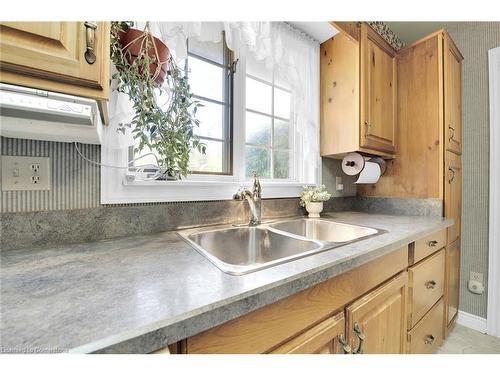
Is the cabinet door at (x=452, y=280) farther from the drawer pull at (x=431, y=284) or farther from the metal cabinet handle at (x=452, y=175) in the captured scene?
the metal cabinet handle at (x=452, y=175)

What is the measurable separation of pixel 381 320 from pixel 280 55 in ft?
4.72

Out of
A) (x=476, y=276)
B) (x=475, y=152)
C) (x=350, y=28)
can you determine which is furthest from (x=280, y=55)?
(x=476, y=276)

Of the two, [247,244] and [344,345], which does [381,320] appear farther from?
[247,244]

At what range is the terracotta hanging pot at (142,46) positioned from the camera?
31.1 inches

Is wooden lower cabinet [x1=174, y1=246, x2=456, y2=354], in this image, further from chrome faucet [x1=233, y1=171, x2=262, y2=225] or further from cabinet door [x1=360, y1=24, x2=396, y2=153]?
cabinet door [x1=360, y1=24, x2=396, y2=153]

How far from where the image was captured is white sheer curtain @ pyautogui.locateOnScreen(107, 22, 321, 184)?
0.92 meters

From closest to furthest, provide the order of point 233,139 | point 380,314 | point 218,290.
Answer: point 218,290 → point 380,314 → point 233,139

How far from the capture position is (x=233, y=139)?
4.39ft

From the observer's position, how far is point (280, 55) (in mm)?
1350

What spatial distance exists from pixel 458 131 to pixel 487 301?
1.29m

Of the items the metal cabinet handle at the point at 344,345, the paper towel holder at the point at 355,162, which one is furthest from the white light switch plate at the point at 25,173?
the paper towel holder at the point at 355,162
